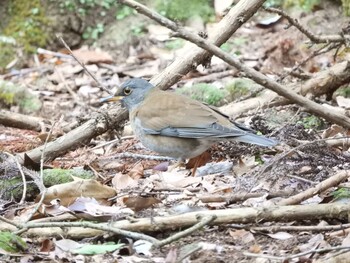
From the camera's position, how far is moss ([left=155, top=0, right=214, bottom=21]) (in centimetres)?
1059

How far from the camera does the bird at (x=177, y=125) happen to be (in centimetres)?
543

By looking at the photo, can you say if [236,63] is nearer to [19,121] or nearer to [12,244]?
[12,244]

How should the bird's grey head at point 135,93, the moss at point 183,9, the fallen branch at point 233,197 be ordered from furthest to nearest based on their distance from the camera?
the moss at point 183,9 → the bird's grey head at point 135,93 → the fallen branch at point 233,197

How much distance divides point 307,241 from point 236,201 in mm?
652

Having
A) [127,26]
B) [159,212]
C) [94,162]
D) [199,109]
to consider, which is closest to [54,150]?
[94,162]

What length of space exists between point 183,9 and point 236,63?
275 inches

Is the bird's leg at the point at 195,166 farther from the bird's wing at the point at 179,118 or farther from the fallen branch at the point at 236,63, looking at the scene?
the fallen branch at the point at 236,63

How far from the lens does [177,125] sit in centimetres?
564

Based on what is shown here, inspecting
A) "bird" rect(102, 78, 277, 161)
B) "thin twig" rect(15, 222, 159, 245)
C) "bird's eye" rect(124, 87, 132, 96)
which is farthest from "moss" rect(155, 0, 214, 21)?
"thin twig" rect(15, 222, 159, 245)

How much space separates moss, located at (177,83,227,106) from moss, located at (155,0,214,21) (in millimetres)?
2766

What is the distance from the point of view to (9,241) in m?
3.92

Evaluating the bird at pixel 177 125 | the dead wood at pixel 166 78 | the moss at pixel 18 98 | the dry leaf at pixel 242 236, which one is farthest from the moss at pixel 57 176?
the moss at pixel 18 98

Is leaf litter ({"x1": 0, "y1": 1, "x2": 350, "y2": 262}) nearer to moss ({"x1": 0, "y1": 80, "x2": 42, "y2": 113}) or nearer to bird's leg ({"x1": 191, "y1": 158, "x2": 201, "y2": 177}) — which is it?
bird's leg ({"x1": 191, "y1": 158, "x2": 201, "y2": 177})

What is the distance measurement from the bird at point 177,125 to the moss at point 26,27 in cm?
514
